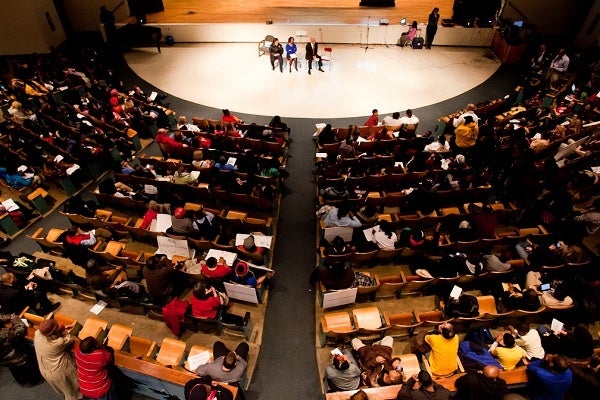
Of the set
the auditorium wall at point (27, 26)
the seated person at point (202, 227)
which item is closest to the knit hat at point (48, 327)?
the seated person at point (202, 227)

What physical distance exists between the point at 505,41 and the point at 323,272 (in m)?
12.3

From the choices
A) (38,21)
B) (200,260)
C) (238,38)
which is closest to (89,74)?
(38,21)

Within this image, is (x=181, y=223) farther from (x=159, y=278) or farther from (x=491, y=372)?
(x=491, y=372)

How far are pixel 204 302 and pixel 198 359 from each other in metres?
0.78

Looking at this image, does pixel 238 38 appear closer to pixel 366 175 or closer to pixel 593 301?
pixel 366 175

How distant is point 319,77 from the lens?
1296 cm

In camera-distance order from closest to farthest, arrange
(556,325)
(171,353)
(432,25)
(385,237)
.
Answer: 1. (171,353)
2. (556,325)
3. (385,237)
4. (432,25)

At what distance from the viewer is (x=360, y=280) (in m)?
6.03

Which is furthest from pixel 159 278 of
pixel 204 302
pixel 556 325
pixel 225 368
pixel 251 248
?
pixel 556 325

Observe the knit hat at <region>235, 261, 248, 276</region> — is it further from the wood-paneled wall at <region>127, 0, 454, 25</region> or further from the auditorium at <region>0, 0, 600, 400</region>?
the wood-paneled wall at <region>127, 0, 454, 25</region>

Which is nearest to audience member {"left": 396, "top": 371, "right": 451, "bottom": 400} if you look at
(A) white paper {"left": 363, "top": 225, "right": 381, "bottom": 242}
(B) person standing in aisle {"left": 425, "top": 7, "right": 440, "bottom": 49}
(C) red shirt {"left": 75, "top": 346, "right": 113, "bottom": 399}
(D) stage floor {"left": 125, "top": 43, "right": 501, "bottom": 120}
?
(A) white paper {"left": 363, "top": 225, "right": 381, "bottom": 242}

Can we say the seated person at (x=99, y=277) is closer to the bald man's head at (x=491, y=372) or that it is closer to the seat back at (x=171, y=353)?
the seat back at (x=171, y=353)

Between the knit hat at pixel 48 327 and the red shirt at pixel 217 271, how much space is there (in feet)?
6.71

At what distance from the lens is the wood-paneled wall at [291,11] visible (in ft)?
49.3
